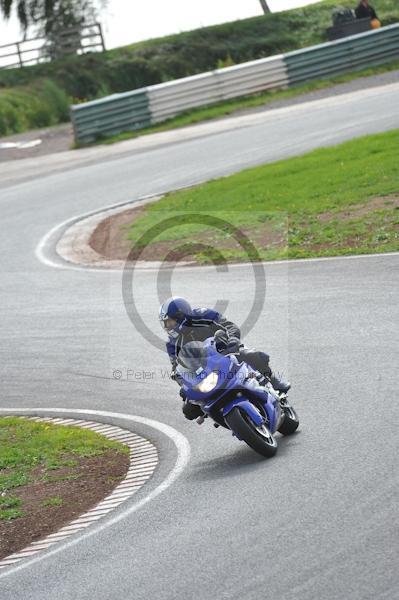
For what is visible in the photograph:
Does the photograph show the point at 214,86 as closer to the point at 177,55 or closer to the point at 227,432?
the point at 177,55

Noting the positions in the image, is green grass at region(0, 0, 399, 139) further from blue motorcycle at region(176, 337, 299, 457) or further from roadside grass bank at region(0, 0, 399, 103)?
blue motorcycle at region(176, 337, 299, 457)

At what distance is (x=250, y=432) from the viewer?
33.7ft

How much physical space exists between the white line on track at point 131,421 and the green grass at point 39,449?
582 mm

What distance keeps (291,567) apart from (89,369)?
26.9 ft

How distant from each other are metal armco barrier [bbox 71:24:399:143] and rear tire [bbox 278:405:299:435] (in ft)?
89.1

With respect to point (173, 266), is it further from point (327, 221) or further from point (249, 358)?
point (249, 358)

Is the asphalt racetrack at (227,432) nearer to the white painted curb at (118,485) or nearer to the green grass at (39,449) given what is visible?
the white painted curb at (118,485)

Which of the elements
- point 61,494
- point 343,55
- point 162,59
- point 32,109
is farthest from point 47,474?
point 162,59

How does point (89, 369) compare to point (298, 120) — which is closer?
point (89, 369)

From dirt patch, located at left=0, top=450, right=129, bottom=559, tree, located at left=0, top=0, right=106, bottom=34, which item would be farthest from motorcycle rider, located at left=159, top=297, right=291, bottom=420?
tree, located at left=0, top=0, right=106, bottom=34

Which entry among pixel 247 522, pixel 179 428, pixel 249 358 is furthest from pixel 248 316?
pixel 247 522

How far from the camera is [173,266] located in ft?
67.4

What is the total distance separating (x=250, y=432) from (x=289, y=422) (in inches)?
36.0
